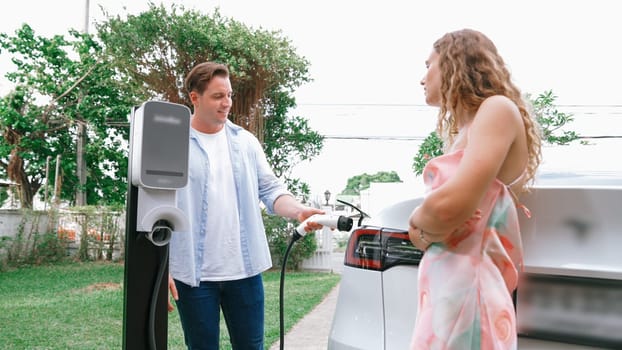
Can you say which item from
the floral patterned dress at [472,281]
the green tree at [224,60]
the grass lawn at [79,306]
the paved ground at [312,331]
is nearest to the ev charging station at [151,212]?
the floral patterned dress at [472,281]

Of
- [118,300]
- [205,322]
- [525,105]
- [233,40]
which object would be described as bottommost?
[118,300]

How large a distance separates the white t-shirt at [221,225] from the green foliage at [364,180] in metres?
29.8

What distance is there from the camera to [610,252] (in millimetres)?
1417

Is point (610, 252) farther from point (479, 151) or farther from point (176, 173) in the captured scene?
point (176, 173)

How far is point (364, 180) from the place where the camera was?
36969 millimetres

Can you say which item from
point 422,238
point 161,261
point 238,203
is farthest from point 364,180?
point 422,238

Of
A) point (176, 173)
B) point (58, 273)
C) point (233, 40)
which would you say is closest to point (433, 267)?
point (176, 173)

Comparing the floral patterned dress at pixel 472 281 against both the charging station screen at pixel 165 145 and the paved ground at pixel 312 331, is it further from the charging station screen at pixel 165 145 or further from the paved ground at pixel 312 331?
the paved ground at pixel 312 331

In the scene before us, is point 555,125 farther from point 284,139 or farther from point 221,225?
point 221,225

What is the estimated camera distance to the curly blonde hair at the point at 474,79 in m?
1.28

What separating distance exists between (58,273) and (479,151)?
1012 centimetres

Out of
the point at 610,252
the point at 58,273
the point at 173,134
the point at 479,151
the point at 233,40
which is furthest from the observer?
the point at 233,40

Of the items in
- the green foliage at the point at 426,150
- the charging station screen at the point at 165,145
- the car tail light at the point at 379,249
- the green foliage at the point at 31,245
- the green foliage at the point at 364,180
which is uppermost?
the green foliage at the point at 364,180

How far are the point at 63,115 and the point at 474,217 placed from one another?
15738mm
